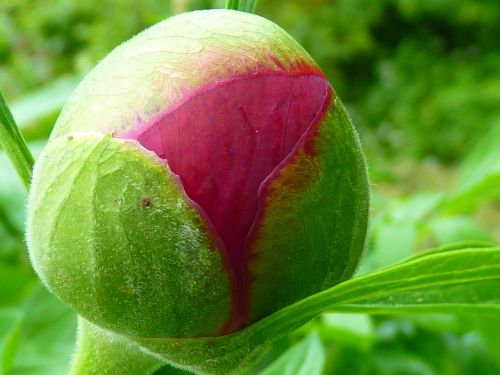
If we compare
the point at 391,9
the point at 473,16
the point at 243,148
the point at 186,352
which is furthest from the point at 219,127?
→ the point at 391,9

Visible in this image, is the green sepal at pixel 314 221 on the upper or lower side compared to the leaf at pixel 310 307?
upper

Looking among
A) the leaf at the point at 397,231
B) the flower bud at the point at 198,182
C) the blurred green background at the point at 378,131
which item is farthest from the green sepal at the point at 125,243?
the leaf at the point at 397,231

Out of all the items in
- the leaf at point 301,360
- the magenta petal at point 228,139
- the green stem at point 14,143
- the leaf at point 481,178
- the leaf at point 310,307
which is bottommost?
the leaf at point 481,178

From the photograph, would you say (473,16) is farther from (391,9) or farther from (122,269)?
(122,269)

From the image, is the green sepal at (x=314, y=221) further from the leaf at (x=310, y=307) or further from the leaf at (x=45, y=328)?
the leaf at (x=45, y=328)

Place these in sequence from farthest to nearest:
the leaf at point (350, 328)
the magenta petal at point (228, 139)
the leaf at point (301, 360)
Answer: the leaf at point (350, 328), the leaf at point (301, 360), the magenta petal at point (228, 139)

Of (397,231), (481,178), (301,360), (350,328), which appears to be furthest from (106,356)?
(481,178)

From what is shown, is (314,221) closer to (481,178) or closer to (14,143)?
(14,143)
